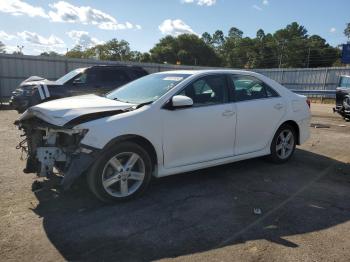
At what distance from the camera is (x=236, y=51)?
8844 centimetres

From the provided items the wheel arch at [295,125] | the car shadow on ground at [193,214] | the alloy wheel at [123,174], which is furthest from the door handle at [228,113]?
the alloy wheel at [123,174]

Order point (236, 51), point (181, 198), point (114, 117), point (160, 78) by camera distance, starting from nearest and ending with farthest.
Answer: point (114, 117) → point (181, 198) → point (160, 78) → point (236, 51)

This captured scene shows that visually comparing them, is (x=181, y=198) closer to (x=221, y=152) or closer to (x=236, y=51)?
(x=221, y=152)

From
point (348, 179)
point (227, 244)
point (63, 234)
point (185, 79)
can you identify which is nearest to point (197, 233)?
point (227, 244)

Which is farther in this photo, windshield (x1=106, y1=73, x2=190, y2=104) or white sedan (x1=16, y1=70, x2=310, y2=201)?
windshield (x1=106, y1=73, x2=190, y2=104)

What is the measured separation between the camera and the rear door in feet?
18.5

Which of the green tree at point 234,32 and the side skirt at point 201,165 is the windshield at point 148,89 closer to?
the side skirt at point 201,165

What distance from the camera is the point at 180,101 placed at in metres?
4.72

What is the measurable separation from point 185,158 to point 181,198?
0.56 m

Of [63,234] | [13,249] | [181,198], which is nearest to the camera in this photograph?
[13,249]

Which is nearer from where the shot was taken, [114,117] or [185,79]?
[114,117]

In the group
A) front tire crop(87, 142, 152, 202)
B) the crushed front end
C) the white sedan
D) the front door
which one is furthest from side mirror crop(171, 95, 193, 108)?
the crushed front end

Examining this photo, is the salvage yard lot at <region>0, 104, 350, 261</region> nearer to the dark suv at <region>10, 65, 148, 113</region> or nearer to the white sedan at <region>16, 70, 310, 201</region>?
the white sedan at <region>16, 70, 310, 201</region>

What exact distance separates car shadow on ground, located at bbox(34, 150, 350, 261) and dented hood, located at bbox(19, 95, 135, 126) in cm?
99
